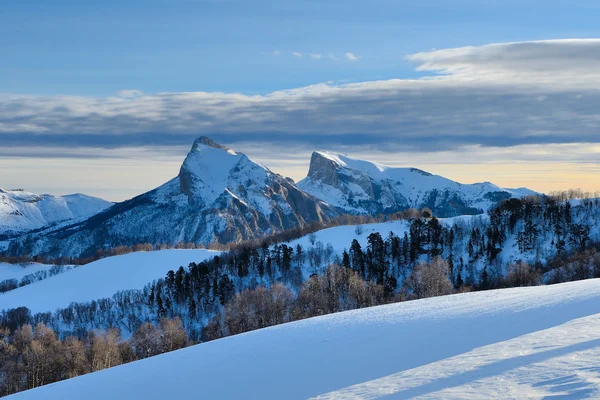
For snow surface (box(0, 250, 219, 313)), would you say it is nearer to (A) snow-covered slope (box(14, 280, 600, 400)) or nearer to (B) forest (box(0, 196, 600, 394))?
(B) forest (box(0, 196, 600, 394))

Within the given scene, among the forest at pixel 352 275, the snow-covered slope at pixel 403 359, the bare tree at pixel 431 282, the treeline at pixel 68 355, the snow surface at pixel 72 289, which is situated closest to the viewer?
the snow-covered slope at pixel 403 359

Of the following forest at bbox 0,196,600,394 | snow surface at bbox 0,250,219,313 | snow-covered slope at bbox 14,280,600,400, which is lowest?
snow surface at bbox 0,250,219,313

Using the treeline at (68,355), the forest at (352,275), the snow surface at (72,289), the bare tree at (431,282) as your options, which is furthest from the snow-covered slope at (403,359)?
the snow surface at (72,289)

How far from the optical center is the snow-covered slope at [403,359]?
19328mm

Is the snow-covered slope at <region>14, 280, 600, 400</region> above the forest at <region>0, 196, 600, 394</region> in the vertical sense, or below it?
above

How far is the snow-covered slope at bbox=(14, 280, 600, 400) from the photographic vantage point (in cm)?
1933

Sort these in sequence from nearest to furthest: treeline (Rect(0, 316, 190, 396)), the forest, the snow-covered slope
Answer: the snow-covered slope < treeline (Rect(0, 316, 190, 396)) < the forest

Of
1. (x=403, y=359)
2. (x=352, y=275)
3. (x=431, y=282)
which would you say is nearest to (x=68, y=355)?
(x=352, y=275)

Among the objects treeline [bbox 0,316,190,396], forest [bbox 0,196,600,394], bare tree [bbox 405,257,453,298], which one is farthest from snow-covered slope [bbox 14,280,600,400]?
bare tree [bbox 405,257,453,298]

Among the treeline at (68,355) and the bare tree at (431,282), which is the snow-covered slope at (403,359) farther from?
the bare tree at (431,282)

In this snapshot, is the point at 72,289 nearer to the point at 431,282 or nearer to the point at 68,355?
the point at 68,355

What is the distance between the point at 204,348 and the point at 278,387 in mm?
12877

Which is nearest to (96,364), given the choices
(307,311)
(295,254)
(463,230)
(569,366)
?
(307,311)

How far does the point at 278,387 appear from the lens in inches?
969
